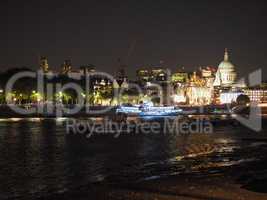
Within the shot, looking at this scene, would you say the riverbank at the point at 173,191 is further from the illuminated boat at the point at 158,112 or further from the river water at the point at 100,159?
the illuminated boat at the point at 158,112

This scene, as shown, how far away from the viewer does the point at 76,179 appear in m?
25.5

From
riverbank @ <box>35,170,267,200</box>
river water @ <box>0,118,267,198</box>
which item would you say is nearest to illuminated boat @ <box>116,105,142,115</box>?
river water @ <box>0,118,267,198</box>

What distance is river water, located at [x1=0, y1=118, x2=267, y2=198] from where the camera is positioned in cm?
2507

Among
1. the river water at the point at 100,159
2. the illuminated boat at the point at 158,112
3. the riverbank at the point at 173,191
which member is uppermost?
the illuminated boat at the point at 158,112

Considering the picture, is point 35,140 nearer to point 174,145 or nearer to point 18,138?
point 18,138

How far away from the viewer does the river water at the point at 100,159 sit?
25073mm

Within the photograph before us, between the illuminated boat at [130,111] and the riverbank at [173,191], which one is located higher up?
the illuminated boat at [130,111]

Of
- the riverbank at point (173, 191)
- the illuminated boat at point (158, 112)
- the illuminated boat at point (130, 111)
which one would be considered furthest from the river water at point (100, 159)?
the illuminated boat at point (130, 111)

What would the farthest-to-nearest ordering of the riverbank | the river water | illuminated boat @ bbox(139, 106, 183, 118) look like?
illuminated boat @ bbox(139, 106, 183, 118) → the river water → the riverbank

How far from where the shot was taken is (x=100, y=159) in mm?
34000

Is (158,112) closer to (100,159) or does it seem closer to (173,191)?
(100,159)

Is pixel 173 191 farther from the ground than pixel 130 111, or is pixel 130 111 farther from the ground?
pixel 130 111

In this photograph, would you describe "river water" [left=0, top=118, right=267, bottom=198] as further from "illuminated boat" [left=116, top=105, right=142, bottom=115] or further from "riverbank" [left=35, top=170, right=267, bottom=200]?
"illuminated boat" [left=116, top=105, right=142, bottom=115]

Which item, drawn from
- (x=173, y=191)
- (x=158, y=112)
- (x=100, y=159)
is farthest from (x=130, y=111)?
(x=173, y=191)
